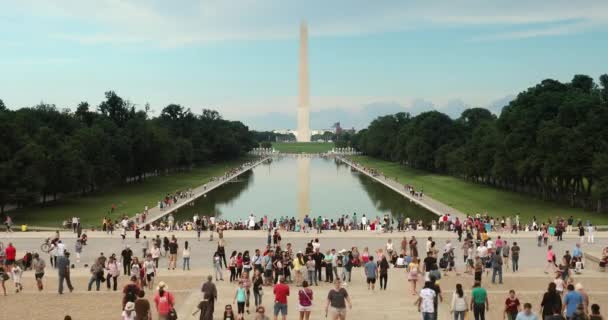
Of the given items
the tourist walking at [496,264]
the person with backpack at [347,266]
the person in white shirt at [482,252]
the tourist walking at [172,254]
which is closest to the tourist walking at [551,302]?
the tourist walking at [496,264]

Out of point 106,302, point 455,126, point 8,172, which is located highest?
point 455,126

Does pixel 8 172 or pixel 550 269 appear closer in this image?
pixel 550 269

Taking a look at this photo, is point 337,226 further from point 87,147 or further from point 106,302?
point 87,147

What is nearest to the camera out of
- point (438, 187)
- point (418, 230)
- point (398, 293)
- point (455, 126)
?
point (398, 293)

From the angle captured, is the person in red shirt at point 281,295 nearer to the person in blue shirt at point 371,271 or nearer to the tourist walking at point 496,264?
the person in blue shirt at point 371,271

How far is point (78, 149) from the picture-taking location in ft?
206

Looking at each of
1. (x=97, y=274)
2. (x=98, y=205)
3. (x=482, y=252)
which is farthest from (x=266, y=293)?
(x=98, y=205)

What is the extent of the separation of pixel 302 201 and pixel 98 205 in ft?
60.3

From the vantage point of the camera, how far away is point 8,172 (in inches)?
1812

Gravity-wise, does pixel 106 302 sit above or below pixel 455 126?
below

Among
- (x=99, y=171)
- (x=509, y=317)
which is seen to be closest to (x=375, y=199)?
(x=99, y=171)

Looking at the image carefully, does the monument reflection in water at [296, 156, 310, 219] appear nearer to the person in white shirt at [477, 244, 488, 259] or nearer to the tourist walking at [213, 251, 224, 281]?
the person in white shirt at [477, 244, 488, 259]

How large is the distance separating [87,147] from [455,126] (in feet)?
214

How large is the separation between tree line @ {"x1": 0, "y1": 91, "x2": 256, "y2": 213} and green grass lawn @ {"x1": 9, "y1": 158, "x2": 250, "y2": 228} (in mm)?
1118
